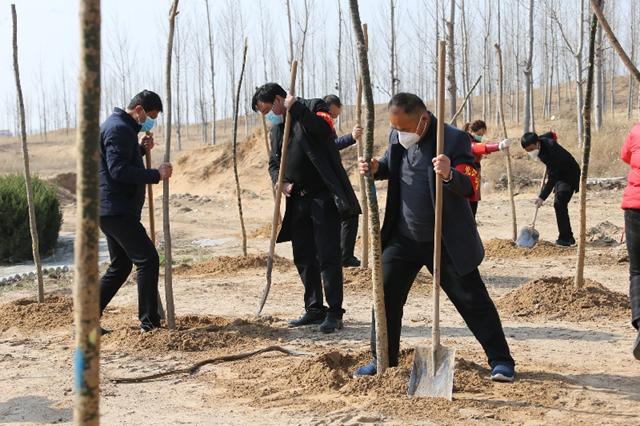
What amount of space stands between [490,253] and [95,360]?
363 inches

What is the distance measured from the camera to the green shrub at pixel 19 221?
40.3 ft

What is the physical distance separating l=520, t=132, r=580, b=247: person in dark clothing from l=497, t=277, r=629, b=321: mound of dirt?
4.04 meters

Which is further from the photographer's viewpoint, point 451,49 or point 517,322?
point 451,49

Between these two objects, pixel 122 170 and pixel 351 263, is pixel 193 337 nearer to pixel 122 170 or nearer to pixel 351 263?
pixel 122 170

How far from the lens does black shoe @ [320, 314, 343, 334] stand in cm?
645

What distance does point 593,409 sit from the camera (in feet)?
13.9

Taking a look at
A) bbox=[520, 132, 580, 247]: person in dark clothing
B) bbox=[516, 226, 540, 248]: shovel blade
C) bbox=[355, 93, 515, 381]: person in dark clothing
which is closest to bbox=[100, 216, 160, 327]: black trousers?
bbox=[355, 93, 515, 381]: person in dark clothing

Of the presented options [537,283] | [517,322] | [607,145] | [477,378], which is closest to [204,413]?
[477,378]

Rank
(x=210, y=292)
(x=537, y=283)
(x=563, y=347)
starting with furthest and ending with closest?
(x=210, y=292) → (x=537, y=283) → (x=563, y=347)

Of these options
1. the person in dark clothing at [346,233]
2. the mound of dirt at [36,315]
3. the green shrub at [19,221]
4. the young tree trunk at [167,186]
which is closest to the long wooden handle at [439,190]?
the young tree trunk at [167,186]

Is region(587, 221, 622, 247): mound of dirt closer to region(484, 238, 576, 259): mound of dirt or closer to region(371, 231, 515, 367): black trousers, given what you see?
region(484, 238, 576, 259): mound of dirt

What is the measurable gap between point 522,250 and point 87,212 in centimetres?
928

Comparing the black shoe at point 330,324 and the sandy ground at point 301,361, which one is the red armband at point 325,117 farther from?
the sandy ground at point 301,361

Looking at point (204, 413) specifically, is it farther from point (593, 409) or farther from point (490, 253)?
point (490, 253)
